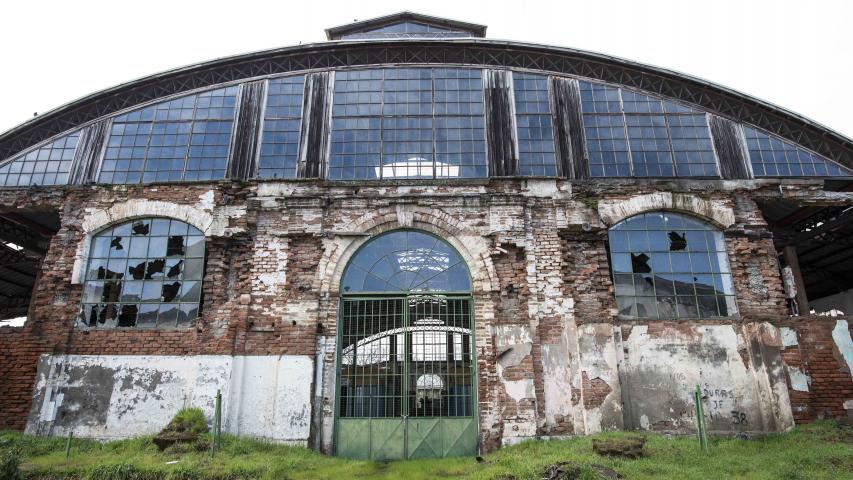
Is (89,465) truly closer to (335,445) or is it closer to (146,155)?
(335,445)

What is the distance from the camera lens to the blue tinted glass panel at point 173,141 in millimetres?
12469

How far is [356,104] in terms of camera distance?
13086 millimetres

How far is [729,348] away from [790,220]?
16.5 ft

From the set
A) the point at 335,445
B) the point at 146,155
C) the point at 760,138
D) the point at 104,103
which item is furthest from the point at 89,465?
the point at 760,138

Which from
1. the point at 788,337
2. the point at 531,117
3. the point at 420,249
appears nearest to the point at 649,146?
the point at 531,117

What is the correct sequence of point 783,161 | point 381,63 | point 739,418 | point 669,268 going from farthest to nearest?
point 381,63 < point 783,161 < point 669,268 < point 739,418

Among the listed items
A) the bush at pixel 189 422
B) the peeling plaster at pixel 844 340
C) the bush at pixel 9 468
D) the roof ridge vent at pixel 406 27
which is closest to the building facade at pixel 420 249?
the peeling plaster at pixel 844 340

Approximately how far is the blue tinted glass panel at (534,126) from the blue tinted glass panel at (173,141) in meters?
7.22

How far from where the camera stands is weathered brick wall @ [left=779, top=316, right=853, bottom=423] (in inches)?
407

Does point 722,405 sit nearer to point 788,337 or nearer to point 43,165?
point 788,337

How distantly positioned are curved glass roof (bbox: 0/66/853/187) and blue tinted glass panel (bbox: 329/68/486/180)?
27 millimetres

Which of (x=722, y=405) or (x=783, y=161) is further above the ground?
(x=783, y=161)

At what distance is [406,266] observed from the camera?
11484 mm

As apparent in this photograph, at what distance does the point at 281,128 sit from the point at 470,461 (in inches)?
345
